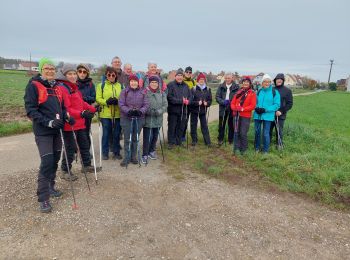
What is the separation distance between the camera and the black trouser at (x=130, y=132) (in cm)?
715

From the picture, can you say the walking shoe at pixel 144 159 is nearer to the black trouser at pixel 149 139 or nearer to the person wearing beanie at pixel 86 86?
the black trouser at pixel 149 139

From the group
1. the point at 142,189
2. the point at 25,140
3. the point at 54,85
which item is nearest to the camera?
the point at 54,85

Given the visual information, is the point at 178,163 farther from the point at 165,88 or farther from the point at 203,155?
the point at 165,88

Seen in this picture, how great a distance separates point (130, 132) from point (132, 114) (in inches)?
20.7

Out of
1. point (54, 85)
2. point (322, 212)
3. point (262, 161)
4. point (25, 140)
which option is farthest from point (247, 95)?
point (25, 140)

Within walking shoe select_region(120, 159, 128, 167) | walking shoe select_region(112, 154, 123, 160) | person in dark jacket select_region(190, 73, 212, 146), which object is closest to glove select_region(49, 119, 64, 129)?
walking shoe select_region(120, 159, 128, 167)

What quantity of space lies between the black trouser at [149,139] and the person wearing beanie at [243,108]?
7.72 feet

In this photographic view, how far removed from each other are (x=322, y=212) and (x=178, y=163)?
3.51 metres

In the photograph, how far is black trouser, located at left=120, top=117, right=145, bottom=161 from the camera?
7.15 m

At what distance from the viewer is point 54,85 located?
5004 millimetres

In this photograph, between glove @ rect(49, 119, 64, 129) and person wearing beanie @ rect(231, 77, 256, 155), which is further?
person wearing beanie @ rect(231, 77, 256, 155)

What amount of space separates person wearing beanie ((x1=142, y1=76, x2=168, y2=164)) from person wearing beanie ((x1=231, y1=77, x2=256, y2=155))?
2107mm

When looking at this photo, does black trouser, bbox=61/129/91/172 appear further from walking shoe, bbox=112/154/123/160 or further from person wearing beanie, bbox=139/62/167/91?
person wearing beanie, bbox=139/62/167/91

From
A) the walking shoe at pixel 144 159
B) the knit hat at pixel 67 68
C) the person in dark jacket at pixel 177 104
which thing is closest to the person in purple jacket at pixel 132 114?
the walking shoe at pixel 144 159
